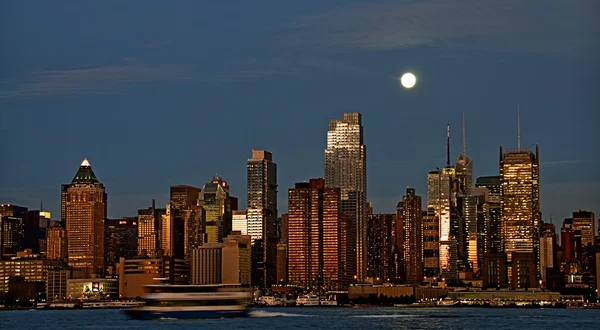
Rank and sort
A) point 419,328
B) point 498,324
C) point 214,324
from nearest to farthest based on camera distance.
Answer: point 214,324 → point 419,328 → point 498,324

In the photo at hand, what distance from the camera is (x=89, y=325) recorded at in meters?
191

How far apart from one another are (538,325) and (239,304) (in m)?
47.1

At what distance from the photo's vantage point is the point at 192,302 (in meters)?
171

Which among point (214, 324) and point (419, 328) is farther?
point (419, 328)

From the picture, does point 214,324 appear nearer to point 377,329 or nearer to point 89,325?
point 377,329

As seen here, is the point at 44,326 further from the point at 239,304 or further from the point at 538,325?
the point at 538,325

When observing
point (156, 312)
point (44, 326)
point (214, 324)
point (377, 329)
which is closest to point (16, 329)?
point (44, 326)

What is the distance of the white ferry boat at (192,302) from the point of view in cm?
17125

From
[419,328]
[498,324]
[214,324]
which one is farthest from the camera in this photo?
[498,324]

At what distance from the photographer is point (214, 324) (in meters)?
164

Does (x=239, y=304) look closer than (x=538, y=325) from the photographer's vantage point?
Result: Yes

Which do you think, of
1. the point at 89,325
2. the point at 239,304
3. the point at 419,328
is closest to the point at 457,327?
the point at 419,328

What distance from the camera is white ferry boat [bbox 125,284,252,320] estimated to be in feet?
562

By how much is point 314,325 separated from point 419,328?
17459mm
